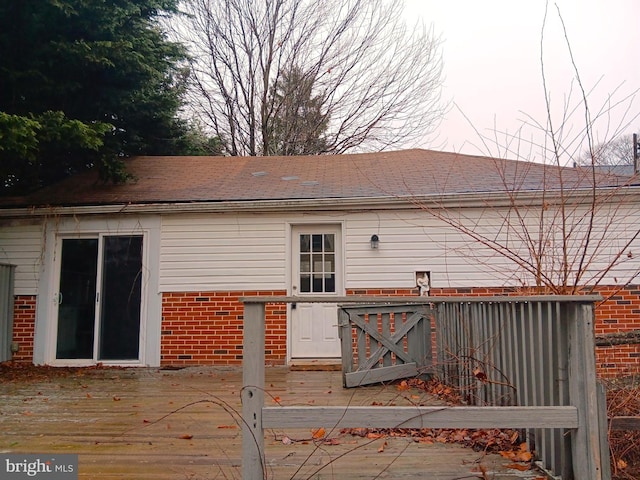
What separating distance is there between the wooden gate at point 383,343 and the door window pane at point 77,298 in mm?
4116

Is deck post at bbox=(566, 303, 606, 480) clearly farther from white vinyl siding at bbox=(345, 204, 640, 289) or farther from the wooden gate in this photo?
white vinyl siding at bbox=(345, 204, 640, 289)

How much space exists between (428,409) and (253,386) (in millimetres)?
866

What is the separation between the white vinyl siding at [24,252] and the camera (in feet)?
24.0

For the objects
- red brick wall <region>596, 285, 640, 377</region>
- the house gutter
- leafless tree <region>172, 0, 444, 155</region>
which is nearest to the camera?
red brick wall <region>596, 285, 640, 377</region>

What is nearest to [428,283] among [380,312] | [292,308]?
[380,312]

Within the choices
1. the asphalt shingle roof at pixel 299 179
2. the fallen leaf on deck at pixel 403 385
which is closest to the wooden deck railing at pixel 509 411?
the fallen leaf on deck at pixel 403 385

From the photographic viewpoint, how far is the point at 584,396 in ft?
7.50

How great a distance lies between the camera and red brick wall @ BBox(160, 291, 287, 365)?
7.02 meters

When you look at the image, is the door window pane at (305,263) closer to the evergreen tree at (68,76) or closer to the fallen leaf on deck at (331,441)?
the evergreen tree at (68,76)

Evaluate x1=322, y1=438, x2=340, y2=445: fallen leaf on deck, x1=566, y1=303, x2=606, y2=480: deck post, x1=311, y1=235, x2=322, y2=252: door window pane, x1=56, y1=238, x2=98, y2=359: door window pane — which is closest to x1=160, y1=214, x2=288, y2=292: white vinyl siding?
x1=311, y1=235, x2=322, y2=252: door window pane

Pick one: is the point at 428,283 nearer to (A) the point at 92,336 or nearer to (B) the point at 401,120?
(A) the point at 92,336

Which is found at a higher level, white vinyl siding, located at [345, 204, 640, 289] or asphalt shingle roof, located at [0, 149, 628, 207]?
asphalt shingle roof, located at [0, 149, 628, 207]

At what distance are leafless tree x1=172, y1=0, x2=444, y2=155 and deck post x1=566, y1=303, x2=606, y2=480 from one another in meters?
16.1

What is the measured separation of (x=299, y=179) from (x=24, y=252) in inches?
181
